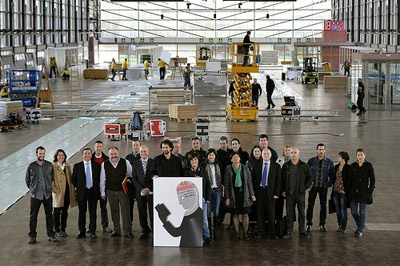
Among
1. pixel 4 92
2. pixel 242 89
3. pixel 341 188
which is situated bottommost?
pixel 341 188

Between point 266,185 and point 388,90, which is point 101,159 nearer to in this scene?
point 266,185

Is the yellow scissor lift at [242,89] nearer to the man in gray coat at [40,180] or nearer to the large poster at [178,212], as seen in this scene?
the large poster at [178,212]

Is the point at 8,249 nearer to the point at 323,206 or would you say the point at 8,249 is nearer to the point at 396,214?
the point at 323,206

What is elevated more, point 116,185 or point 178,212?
point 116,185

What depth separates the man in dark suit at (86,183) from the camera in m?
13.5

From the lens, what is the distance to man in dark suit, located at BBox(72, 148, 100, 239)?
1351 cm

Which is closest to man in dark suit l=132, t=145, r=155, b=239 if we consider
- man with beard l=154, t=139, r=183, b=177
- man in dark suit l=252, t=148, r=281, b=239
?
man with beard l=154, t=139, r=183, b=177

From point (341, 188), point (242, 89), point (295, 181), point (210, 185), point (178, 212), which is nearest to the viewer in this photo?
point (178, 212)

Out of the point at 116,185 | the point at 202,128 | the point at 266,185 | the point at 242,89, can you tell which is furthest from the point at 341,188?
the point at 242,89

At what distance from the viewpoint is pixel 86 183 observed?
13609 mm

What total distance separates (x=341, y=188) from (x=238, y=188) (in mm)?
A: 1920

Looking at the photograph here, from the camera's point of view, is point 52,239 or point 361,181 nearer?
point 361,181

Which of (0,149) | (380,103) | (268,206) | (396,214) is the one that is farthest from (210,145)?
(380,103)

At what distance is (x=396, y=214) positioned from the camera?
1580 cm
